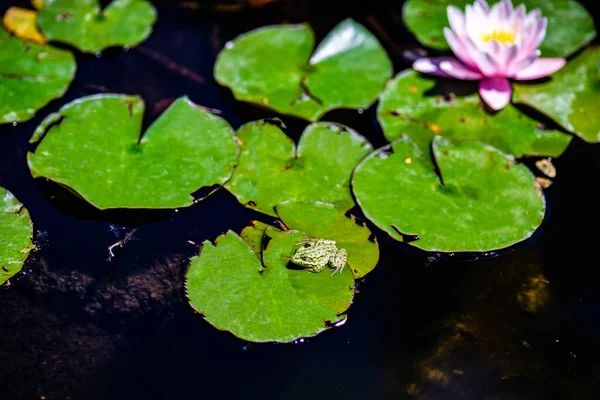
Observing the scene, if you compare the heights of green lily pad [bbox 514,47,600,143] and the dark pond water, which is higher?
green lily pad [bbox 514,47,600,143]

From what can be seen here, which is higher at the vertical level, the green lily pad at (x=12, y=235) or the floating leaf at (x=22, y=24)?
the floating leaf at (x=22, y=24)

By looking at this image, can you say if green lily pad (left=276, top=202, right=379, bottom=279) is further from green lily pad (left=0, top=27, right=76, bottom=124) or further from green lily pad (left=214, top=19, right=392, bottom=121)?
green lily pad (left=0, top=27, right=76, bottom=124)

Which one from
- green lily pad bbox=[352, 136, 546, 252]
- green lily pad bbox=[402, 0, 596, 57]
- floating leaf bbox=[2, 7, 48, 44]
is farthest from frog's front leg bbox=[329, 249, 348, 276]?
floating leaf bbox=[2, 7, 48, 44]

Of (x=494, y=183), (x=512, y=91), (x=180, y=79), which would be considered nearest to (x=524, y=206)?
(x=494, y=183)

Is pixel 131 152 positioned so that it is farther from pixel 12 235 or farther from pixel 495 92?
pixel 495 92

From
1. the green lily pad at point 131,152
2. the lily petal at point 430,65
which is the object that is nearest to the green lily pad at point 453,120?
the lily petal at point 430,65

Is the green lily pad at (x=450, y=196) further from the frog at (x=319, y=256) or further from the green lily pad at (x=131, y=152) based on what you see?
the green lily pad at (x=131, y=152)
